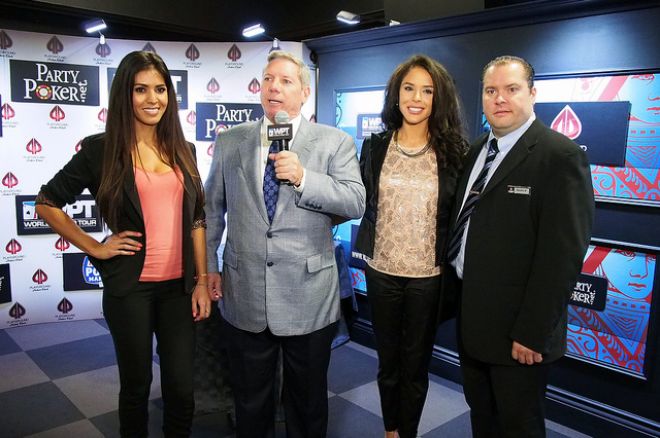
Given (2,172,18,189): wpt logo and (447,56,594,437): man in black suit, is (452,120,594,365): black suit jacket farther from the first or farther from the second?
(2,172,18,189): wpt logo

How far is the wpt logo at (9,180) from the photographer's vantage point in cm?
432

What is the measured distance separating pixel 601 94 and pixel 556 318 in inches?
60.6

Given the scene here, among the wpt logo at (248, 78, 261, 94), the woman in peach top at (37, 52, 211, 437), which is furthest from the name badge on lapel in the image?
the wpt logo at (248, 78, 261, 94)

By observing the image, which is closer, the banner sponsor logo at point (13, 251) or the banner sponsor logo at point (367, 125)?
the banner sponsor logo at point (367, 125)

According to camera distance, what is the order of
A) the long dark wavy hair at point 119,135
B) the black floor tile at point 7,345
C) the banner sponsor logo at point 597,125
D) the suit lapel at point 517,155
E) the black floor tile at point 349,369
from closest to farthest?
1. the suit lapel at point 517,155
2. the long dark wavy hair at point 119,135
3. the banner sponsor logo at point 597,125
4. the black floor tile at point 349,369
5. the black floor tile at point 7,345

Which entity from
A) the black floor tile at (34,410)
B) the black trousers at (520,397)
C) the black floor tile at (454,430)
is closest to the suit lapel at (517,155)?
the black trousers at (520,397)

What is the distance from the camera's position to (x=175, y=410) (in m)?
2.20

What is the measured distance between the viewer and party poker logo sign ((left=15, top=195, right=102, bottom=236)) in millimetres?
4398

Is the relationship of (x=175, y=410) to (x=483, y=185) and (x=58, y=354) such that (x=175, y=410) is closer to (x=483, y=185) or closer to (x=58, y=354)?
(x=483, y=185)

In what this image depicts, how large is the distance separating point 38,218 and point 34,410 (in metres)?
1.95

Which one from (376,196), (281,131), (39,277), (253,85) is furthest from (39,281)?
(281,131)

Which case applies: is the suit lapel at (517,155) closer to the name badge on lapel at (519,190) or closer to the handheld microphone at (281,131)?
the name badge on lapel at (519,190)

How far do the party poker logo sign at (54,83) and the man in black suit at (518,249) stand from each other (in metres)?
3.68

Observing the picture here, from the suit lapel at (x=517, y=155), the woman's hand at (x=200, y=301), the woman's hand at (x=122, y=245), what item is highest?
the suit lapel at (x=517, y=155)
